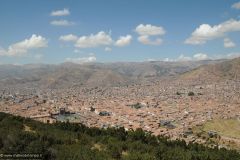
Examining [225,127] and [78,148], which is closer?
[78,148]

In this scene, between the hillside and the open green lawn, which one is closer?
the hillside

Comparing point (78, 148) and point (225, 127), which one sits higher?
point (78, 148)

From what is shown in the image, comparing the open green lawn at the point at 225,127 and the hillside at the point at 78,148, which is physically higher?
the hillside at the point at 78,148

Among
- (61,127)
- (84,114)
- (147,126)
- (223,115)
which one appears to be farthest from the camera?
(84,114)

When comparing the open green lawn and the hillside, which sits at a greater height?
the hillside

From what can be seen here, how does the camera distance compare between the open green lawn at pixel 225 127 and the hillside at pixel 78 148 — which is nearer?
the hillside at pixel 78 148


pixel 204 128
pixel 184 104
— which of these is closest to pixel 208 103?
pixel 184 104

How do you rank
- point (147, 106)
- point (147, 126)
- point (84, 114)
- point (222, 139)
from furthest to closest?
point (147, 106) → point (84, 114) → point (147, 126) → point (222, 139)

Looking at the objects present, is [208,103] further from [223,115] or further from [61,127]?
[61,127]

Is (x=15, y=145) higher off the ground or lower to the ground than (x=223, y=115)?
higher

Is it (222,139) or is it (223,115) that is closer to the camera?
(222,139)
